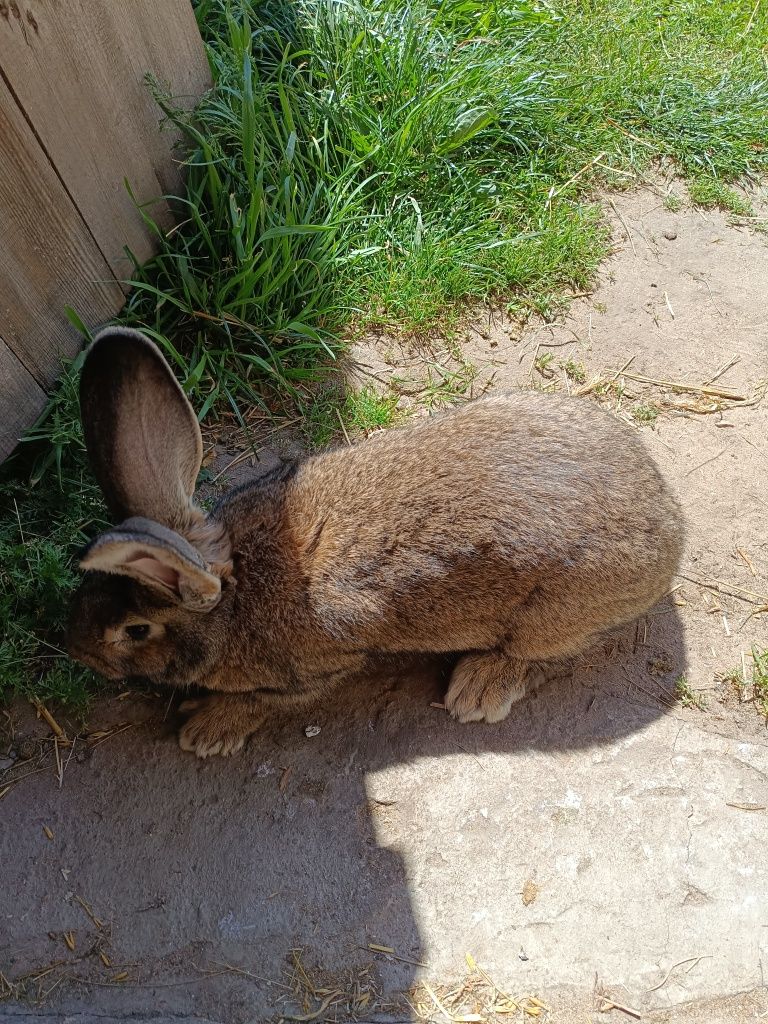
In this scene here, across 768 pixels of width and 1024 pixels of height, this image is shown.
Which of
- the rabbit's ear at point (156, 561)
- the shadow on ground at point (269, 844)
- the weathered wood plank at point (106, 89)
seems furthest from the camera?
the weathered wood plank at point (106, 89)

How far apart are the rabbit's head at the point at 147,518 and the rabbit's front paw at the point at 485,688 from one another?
107 centimetres

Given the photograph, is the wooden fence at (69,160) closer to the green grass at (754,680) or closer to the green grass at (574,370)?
the green grass at (574,370)

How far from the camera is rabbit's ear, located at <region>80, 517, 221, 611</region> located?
2516 millimetres

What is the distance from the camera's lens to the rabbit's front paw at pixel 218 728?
351 centimetres

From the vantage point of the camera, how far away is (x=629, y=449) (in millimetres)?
3525

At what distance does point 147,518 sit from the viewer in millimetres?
2799

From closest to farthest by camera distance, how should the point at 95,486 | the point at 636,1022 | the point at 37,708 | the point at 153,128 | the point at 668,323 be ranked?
the point at 636,1022, the point at 37,708, the point at 95,486, the point at 153,128, the point at 668,323

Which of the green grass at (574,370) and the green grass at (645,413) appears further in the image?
the green grass at (574,370)

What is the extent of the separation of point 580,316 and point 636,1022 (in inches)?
137

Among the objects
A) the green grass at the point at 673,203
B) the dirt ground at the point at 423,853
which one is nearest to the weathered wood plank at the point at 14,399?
the dirt ground at the point at 423,853

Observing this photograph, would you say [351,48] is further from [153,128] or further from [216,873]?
[216,873]

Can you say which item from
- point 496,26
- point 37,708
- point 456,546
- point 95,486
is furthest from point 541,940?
point 496,26

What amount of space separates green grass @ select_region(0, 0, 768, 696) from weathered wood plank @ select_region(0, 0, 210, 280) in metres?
0.14

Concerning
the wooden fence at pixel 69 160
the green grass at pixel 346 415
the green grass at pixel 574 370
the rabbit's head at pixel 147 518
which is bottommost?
the green grass at pixel 574 370
